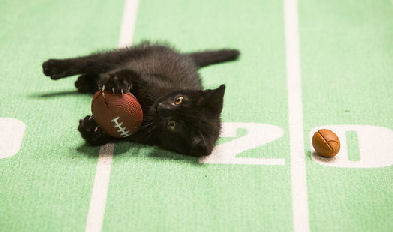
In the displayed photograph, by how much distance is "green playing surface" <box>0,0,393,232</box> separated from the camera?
2547mm

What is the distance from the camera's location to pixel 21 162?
275cm

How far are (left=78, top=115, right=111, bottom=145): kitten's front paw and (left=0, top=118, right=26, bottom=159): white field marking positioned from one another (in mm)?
421

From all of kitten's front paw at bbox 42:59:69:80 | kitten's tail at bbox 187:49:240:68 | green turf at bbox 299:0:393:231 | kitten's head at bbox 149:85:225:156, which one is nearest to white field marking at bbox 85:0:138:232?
kitten's head at bbox 149:85:225:156

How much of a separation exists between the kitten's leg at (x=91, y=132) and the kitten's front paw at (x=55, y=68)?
55 centimetres

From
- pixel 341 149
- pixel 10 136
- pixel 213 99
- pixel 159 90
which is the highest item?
pixel 213 99

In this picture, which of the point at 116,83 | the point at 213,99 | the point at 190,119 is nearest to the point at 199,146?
the point at 190,119

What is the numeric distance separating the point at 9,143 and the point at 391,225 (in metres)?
2.24

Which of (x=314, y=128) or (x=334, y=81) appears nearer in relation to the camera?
(x=314, y=128)

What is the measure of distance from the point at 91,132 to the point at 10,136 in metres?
0.55

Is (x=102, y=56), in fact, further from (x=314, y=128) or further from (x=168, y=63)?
(x=314, y=128)

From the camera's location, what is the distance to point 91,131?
9.13ft

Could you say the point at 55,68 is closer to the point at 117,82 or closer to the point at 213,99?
the point at 117,82

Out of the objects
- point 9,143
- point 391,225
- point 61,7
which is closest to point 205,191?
point 391,225

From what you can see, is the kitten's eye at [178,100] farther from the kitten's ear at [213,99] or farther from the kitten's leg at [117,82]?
the kitten's leg at [117,82]
